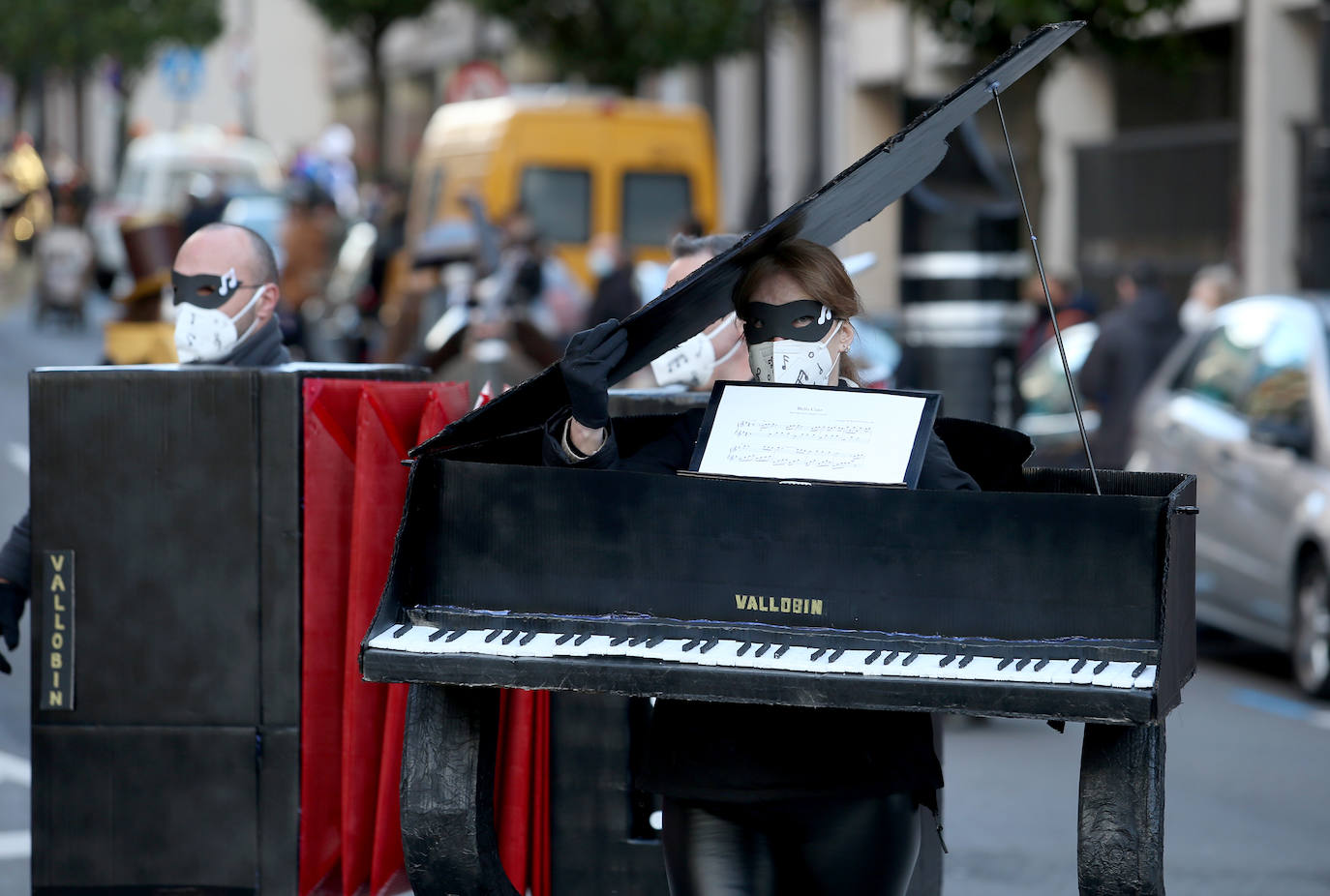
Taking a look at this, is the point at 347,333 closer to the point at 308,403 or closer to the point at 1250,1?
the point at 1250,1

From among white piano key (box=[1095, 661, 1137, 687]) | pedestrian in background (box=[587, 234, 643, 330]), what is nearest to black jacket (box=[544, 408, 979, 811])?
white piano key (box=[1095, 661, 1137, 687])

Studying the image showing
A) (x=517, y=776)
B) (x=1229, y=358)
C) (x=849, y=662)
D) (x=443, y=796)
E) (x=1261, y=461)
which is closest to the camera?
(x=849, y=662)

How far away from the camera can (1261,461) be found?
10.5 m

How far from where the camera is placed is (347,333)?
811 inches

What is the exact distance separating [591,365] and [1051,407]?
1071cm

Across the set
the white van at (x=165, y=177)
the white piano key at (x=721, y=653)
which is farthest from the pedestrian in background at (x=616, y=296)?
the white van at (x=165, y=177)

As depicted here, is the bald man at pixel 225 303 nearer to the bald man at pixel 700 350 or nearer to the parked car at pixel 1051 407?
the bald man at pixel 700 350

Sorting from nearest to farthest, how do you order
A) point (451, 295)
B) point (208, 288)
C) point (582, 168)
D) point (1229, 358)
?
point (208, 288) < point (1229, 358) < point (451, 295) < point (582, 168)

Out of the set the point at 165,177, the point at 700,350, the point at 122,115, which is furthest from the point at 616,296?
the point at 122,115

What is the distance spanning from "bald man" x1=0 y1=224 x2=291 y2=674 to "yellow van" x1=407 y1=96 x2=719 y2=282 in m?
13.5

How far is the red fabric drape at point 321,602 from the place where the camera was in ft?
14.8

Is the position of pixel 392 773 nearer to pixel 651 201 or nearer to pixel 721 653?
pixel 721 653

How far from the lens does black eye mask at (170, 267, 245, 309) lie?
5387mm

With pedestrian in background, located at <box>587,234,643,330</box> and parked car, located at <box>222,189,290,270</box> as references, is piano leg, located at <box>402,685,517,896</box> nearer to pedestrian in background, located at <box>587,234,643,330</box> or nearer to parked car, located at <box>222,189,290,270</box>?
pedestrian in background, located at <box>587,234,643,330</box>
